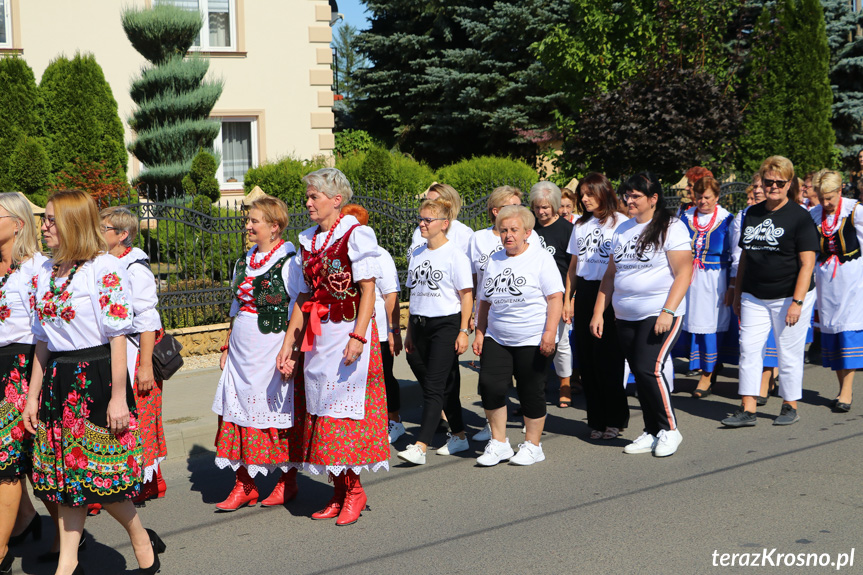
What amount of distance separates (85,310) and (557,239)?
4547 millimetres

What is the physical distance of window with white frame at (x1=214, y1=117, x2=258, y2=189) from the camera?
61.8ft

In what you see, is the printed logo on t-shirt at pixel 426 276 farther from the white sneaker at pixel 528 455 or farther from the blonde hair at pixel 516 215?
the white sneaker at pixel 528 455

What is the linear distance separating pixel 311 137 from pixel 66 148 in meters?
5.50

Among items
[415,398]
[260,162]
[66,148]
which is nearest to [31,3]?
[66,148]

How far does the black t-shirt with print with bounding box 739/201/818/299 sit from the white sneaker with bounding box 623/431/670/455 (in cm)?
154

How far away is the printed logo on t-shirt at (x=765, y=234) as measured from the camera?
7.03 m

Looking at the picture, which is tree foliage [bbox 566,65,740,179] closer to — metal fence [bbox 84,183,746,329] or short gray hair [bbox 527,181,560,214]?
metal fence [bbox 84,183,746,329]

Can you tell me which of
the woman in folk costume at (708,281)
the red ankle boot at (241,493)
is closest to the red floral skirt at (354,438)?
the red ankle boot at (241,493)

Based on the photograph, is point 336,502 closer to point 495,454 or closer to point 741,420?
point 495,454

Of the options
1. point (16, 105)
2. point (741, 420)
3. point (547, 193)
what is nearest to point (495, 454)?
point (741, 420)

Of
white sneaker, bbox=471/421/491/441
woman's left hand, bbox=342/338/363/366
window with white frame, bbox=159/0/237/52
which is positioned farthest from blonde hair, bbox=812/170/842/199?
window with white frame, bbox=159/0/237/52

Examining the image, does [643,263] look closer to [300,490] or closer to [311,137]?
[300,490]

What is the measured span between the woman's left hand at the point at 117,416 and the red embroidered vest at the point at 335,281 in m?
1.39

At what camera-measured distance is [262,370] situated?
5.42 m
